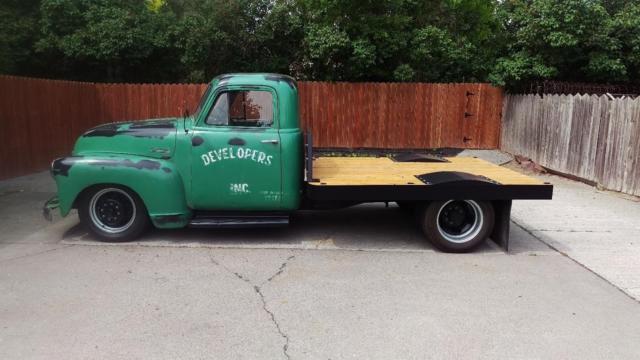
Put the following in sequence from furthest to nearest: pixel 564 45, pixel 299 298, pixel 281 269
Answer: pixel 564 45 → pixel 281 269 → pixel 299 298

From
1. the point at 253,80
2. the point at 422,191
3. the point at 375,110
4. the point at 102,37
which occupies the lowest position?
the point at 422,191

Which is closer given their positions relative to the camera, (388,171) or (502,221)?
(502,221)

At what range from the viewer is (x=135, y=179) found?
253 inches

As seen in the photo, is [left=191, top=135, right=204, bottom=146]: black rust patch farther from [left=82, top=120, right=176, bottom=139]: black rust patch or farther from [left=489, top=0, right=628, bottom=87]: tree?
[left=489, top=0, right=628, bottom=87]: tree

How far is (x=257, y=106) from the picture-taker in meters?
6.68

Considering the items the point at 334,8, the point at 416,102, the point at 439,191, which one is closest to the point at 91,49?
the point at 334,8

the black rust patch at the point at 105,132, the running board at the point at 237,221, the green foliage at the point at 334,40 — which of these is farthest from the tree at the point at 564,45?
the black rust patch at the point at 105,132

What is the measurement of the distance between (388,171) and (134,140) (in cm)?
345

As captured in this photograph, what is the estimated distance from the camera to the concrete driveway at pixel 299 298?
4098mm

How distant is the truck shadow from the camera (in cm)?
676

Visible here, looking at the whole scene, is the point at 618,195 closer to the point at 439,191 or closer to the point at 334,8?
the point at 439,191

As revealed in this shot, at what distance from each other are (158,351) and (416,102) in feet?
46.1

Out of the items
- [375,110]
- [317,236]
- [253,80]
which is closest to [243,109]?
[253,80]

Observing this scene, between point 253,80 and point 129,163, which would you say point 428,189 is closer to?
point 253,80
